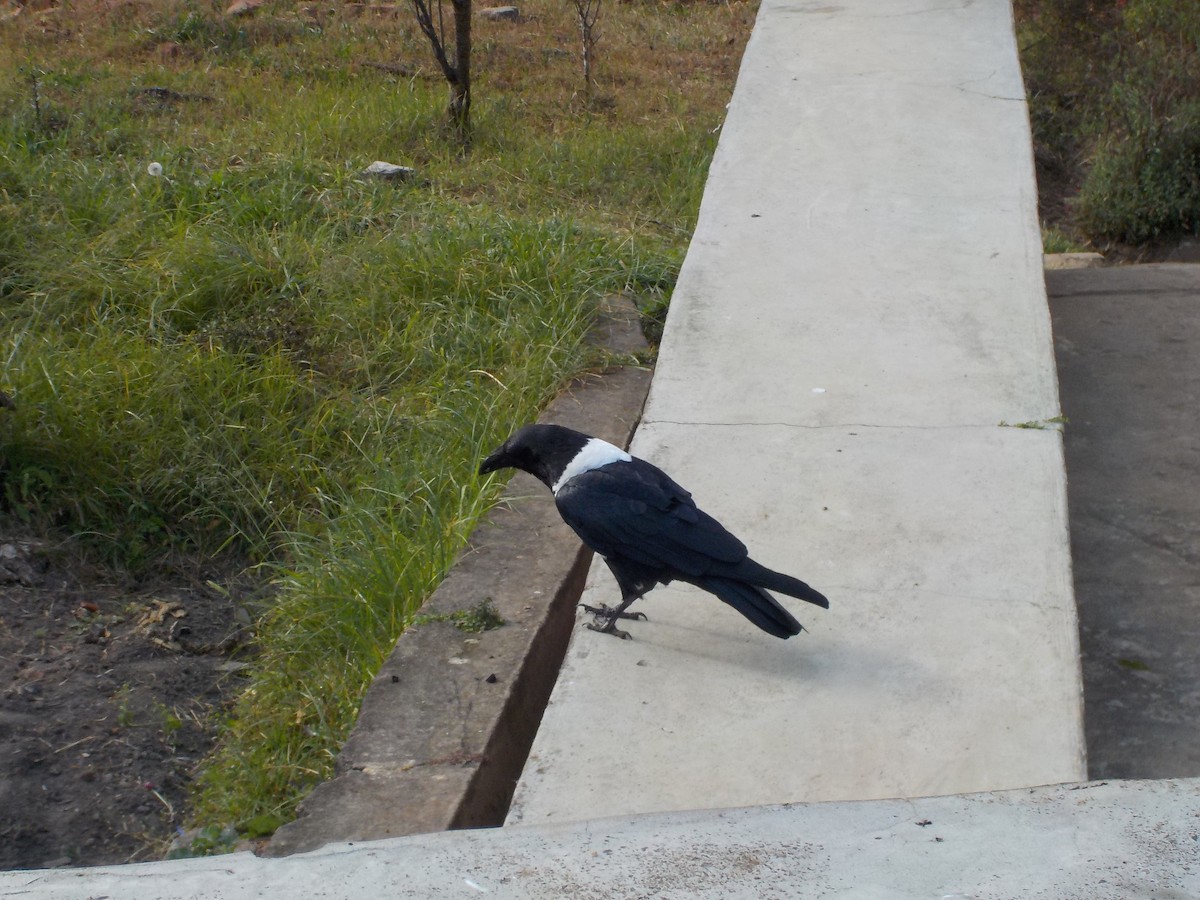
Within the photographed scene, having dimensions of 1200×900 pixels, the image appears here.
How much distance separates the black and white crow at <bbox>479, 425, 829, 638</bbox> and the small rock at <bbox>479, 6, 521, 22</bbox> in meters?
6.31

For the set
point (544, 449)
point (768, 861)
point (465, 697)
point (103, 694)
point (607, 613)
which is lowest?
point (103, 694)

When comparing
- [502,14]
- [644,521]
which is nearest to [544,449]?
[644,521]

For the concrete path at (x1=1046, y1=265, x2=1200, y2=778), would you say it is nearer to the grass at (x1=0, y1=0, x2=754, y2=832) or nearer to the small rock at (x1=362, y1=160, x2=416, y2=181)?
the grass at (x1=0, y1=0, x2=754, y2=832)

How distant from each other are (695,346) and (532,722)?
148 cm

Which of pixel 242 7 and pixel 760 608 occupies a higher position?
pixel 242 7

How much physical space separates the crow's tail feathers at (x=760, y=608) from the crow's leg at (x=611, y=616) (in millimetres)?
254

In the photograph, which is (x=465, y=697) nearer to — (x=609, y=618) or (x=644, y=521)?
(x=609, y=618)

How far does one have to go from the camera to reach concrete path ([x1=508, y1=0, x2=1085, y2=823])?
7.90 feet

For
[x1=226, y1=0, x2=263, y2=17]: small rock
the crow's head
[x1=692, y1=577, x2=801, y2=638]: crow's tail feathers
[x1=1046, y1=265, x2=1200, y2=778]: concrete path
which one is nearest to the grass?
the crow's head

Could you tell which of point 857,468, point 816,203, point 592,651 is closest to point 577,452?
point 592,651

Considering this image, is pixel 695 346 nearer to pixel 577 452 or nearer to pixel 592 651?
pixel 577 452

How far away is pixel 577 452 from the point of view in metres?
2.93

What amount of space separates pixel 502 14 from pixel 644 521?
6.73 meters

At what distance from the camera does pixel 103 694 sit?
3.24 metres
